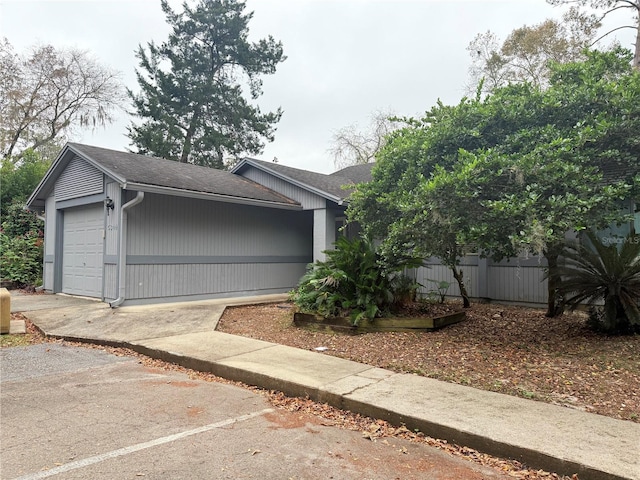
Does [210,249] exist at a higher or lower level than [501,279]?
higher

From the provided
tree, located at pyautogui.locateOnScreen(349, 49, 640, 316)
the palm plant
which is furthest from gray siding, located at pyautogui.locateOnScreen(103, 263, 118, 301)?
the palm plant

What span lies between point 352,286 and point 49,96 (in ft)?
87.3

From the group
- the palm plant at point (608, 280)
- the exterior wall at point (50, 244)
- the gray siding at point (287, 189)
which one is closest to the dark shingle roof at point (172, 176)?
the gray siding at point (287, 189)

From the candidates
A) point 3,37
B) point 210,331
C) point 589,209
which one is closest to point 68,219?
point 210,331

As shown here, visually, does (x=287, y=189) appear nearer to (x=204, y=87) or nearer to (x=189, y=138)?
(x=189, y=138)

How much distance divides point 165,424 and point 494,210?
13.5 feet

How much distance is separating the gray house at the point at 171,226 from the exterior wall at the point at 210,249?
25mm

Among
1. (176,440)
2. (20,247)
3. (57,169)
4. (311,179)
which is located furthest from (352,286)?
(20,247)

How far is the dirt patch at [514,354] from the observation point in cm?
413

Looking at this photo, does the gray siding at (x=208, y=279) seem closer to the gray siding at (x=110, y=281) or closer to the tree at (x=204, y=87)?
the gray siding at (x=110, y=281)

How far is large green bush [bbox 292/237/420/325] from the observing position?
708 cm

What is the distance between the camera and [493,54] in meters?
23.2

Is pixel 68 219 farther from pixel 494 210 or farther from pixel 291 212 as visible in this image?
pixel 494 210

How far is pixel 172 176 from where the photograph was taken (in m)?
10.7
